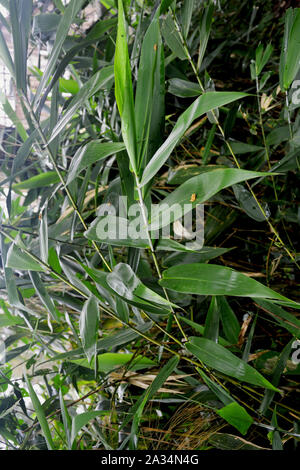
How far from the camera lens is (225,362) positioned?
37cm

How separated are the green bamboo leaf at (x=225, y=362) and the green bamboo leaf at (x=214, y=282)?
9 cm

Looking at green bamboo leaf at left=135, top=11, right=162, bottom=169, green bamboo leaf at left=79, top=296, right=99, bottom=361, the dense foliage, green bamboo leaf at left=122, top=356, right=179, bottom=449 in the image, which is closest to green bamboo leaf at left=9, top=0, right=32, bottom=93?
the dense foliage

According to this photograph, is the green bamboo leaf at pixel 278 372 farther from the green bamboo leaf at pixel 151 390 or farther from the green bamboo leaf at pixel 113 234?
the green bamboo leaf at pixel 113 234

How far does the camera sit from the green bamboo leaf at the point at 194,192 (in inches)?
9.8

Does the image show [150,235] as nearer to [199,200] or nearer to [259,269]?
[199,200]

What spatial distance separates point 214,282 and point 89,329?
0.15 metres

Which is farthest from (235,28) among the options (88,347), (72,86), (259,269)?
(88,347)

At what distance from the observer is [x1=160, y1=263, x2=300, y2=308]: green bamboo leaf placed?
27 cm

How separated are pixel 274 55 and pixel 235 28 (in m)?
0.17

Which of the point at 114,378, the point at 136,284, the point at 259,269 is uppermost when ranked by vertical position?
the point at 136,284

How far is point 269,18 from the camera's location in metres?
0.88

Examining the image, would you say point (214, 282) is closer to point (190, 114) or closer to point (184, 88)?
point (190, 114)

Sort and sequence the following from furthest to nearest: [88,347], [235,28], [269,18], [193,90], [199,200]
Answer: [235,28]
[269,18]
[193,90]
[88,347]
[199,200]

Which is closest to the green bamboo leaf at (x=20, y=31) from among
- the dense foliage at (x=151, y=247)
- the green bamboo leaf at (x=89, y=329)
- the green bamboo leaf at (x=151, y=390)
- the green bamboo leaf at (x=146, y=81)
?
the dense foliage at (x=151, y=247)
